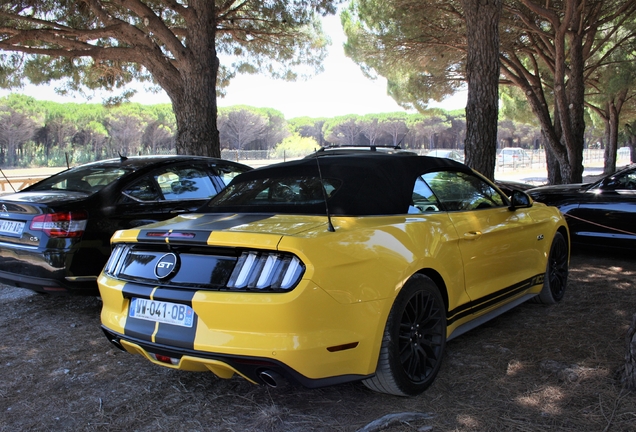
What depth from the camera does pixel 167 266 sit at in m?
2.83

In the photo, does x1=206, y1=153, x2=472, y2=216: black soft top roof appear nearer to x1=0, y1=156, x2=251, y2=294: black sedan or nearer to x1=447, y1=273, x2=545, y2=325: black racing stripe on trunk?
x1=447, y1=273, x2=545, y2=325: black racing stripe on trunk

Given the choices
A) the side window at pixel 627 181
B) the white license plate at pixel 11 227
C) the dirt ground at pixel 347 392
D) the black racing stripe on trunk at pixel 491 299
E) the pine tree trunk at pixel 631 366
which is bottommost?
the dirt ground at pixel 347 392

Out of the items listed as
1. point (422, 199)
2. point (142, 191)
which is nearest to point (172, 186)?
point (142, 191)

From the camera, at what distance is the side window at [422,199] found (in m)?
3.42

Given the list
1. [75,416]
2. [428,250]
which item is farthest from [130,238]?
[428,250]

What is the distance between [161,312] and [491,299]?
234cm

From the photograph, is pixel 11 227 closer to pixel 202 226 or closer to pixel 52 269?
pixel 52 269

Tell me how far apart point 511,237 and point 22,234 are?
3.97 meters

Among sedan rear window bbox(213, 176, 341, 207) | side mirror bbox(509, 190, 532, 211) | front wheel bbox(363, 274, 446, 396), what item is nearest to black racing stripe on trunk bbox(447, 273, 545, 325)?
front wheel bbox(363, 274, 446, 396)

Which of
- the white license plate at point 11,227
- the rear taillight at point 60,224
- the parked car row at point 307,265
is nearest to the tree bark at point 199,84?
the parked car row at point 307,265

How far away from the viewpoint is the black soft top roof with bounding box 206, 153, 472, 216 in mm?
3227

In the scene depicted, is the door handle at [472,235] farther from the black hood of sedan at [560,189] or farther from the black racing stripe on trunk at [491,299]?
the black hood of sedan at [560,189]

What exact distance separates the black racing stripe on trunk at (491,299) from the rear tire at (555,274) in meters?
0.23

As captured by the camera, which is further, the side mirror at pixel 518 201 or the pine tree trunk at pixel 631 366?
the side mirror at pixel 518 201
